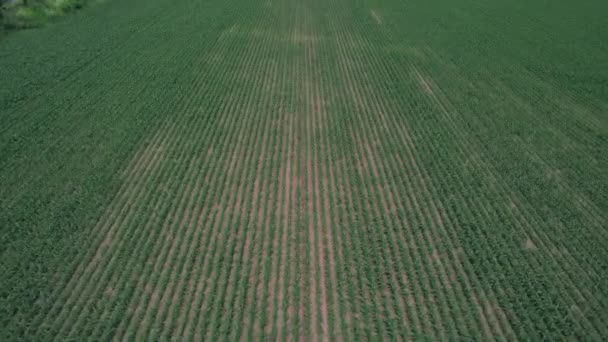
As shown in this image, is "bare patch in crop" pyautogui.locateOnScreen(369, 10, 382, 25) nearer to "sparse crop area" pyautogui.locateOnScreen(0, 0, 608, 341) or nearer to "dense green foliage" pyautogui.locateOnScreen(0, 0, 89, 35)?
"sparse crop area" pyautogui.locateOnScreen(0, 0, 608, 341)

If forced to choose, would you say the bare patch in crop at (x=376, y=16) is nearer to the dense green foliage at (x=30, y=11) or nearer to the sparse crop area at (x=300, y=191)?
the sparse crop area at (x=300, y=191)

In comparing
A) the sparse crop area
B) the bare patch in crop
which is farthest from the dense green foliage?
the bare patch in crop

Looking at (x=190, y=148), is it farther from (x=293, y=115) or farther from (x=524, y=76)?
(x=524, y=76)

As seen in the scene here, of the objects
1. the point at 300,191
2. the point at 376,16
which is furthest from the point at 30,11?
the point at 376,16

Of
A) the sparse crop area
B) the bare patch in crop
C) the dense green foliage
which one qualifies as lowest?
the sparse crop area

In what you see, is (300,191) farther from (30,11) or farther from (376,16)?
(30,11)

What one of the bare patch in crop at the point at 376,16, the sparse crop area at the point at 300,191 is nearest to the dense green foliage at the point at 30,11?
the sparse crop area at the point at 300,191

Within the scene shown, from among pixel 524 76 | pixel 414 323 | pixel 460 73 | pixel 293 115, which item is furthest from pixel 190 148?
pixel 524 76

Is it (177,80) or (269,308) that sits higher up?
(177,80)

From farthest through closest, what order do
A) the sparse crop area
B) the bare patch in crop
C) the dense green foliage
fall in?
1. the bare patch in crop
2. the dense green foliage
3. the sparse crop area
